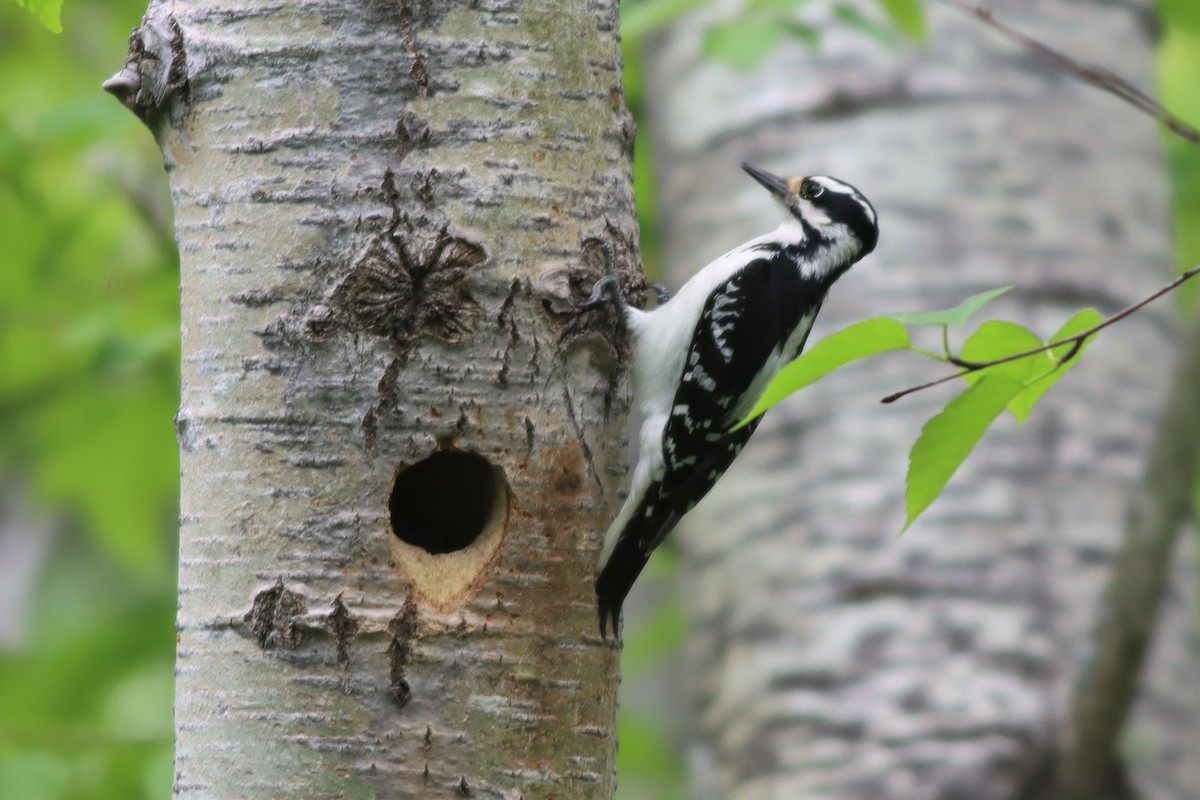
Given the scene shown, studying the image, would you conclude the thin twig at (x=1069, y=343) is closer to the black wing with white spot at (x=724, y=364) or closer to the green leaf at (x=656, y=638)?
the black wing with white spot at (x=724, y=364)

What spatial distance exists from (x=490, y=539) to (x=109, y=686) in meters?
3.10

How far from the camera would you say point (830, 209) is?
432 cm

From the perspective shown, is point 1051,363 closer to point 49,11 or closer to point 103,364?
point 49,11

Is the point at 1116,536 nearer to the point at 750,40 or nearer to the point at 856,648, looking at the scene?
the point at 856,648

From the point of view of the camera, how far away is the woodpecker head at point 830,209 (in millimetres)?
4250

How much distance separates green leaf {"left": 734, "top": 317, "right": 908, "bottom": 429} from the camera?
1.89 metres

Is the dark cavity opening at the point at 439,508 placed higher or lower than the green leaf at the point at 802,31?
lower

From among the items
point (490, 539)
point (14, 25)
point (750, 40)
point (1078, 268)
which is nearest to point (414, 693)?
point (490, 539)

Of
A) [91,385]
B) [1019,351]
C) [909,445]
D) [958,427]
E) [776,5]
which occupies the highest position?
[776,5]

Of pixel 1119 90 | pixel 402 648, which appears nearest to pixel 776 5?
pixel 1119 90

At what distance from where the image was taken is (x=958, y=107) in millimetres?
5199

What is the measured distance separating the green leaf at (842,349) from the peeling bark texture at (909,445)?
2.03m

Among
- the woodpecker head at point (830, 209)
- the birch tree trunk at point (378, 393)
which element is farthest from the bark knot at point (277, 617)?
the woodpecker head at point (830, 209)

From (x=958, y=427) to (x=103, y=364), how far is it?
2.87 m
